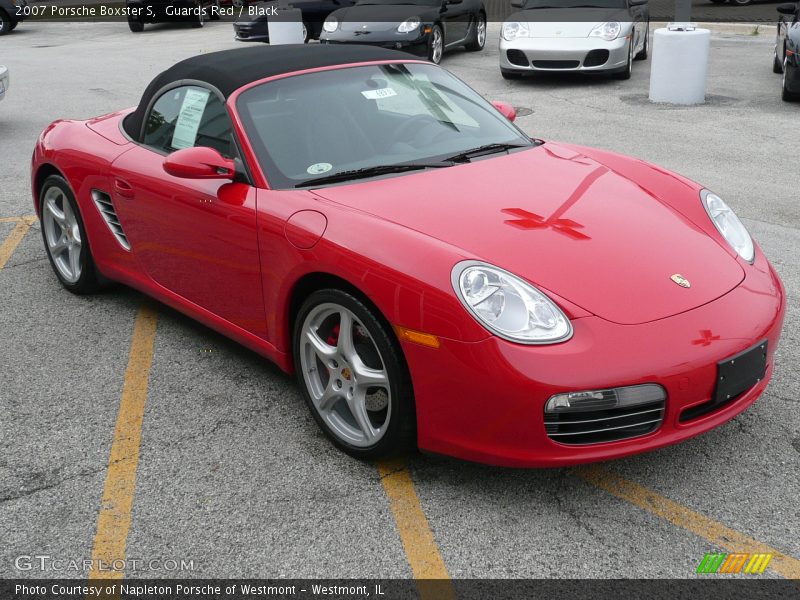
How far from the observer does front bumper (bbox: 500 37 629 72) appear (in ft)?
40.0

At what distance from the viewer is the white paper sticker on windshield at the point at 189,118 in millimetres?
4379

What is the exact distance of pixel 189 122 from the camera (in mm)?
4457

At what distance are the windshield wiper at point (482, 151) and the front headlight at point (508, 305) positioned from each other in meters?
1.10

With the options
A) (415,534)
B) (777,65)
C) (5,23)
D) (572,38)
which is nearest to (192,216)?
(415,534)

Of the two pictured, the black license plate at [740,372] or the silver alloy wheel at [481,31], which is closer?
the black license plate at [740,372]

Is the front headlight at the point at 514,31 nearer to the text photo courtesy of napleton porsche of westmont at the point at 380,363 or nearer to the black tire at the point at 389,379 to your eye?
the text photo courtesy of napleton porsche of westmont at the point at 380,363

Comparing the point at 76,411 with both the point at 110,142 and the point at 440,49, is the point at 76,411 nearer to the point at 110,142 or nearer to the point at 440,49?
the point at 110,142

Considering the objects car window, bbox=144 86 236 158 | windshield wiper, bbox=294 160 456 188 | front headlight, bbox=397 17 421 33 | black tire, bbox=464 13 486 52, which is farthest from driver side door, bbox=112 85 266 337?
black tire, bbox=464 13 486 52

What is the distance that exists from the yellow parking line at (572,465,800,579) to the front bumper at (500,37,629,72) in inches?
382

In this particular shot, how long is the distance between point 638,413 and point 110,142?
326 cm

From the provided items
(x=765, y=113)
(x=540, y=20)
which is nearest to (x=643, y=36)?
(x=540, y=20)

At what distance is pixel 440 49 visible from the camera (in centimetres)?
1504

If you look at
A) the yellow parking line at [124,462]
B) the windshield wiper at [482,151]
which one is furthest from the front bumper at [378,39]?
the windshield wiper at [482,151]

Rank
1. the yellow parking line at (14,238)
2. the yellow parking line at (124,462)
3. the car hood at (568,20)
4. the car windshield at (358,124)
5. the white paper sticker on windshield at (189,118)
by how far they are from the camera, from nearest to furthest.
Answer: the yellow parking line at (124,462), the car windshield at (358,124), the white paper sticker on windshield at (189,118), the yellow parking line at (14,238), the car hood at (568,20)
